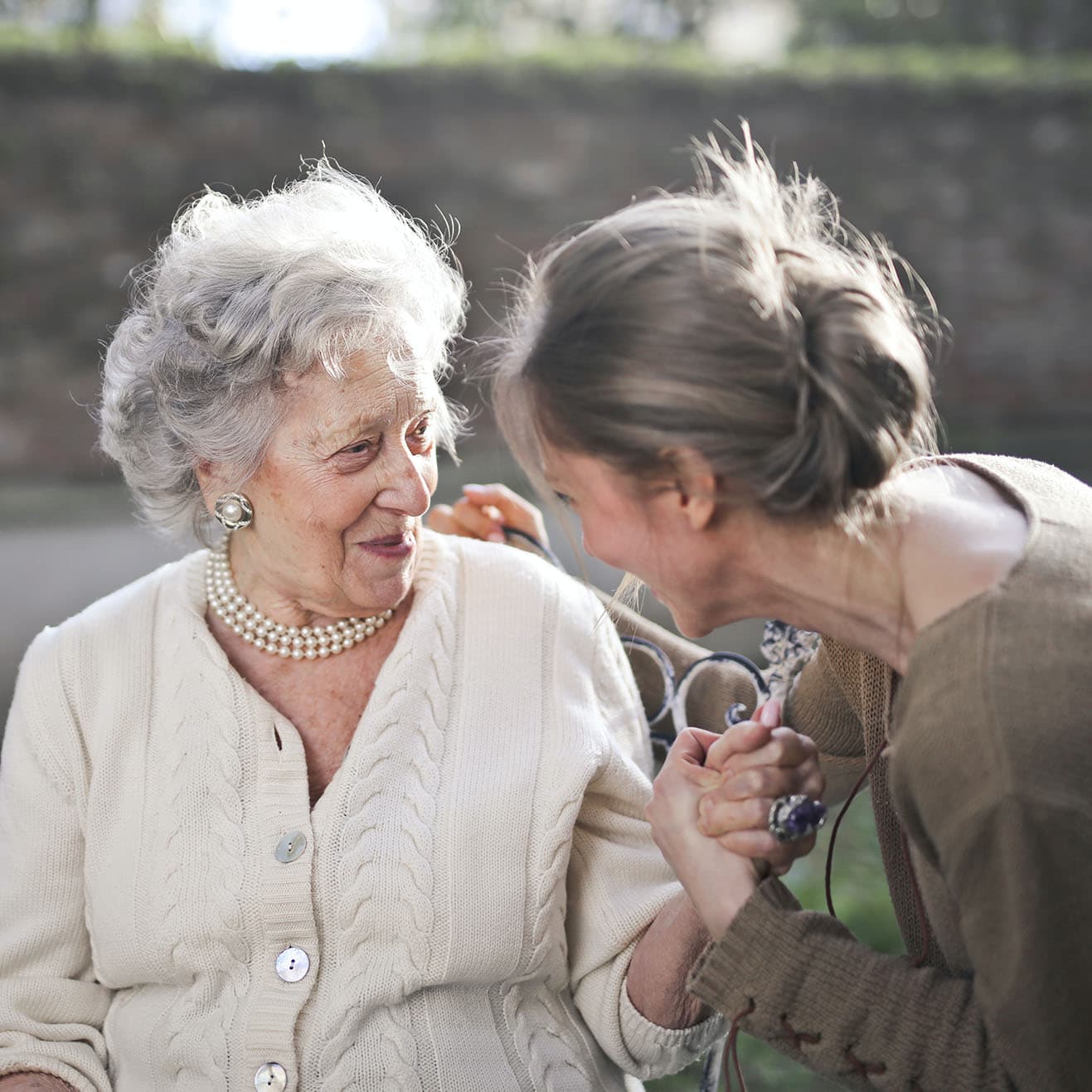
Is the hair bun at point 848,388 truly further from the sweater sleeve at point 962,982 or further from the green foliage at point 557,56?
the green foliage at point 557,56

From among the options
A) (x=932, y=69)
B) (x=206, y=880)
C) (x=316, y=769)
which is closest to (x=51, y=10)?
(x=932, y=69)

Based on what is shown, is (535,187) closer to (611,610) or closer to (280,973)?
(611,610)

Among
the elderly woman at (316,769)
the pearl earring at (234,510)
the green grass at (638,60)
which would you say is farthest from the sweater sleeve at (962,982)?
the green grass at (638,60)

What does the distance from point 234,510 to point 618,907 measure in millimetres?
964

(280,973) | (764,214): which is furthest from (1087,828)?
(280,973)

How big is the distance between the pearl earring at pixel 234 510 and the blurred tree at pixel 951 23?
10.3m

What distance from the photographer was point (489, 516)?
2615 mm

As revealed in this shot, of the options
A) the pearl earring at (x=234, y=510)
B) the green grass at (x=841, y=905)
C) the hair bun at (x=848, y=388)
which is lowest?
the green grass at (x=841, y=905)

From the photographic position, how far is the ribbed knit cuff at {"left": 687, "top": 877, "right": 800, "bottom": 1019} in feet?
5.35

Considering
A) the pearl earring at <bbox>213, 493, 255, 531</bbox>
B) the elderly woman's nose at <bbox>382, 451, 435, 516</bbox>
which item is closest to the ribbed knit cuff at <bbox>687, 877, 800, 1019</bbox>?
the elderly woman's nose at <bbox>382, 451, 435, 516</bbox>

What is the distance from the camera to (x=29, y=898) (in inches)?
84.2

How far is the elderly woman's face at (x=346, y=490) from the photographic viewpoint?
2166mm

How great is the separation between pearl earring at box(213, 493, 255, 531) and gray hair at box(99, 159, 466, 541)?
0.05 meters

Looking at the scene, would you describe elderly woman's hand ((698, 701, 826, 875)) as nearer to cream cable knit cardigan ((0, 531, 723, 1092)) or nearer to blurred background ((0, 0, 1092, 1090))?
cream cable knit cardigan ((0, 531, 723, 1092))
